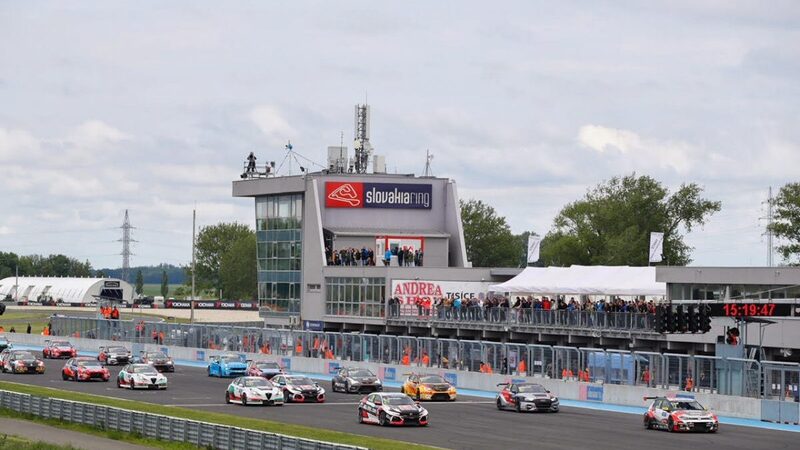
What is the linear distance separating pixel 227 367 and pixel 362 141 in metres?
40.1

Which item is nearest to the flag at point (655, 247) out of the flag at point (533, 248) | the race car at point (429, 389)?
the flag at point (533, 248)

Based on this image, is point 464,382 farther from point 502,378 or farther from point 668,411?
point 668,411

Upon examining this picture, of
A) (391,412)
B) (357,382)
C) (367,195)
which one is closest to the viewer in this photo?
(391,412)

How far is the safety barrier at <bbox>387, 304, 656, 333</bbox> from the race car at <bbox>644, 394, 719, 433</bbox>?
1910 centimetres

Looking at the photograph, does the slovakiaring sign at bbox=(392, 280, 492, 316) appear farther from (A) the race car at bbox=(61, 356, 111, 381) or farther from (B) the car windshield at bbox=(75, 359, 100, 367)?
(A) the race car at bbox=(61, 356, 111, 381)

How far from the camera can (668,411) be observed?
46.0 metres

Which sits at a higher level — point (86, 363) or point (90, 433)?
point (86, 363)

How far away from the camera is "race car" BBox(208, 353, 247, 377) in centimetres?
7400

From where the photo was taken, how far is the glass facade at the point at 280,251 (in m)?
102

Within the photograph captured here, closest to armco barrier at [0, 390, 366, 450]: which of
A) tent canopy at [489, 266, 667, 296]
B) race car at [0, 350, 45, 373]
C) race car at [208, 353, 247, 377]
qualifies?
race car at [0, 350, 45, 373]

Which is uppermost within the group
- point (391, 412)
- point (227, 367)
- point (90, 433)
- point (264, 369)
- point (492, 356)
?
point (492, 356)

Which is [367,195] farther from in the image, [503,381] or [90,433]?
[90,433]

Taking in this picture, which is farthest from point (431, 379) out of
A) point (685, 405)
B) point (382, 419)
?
point (685, 405)

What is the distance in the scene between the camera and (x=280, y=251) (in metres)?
105
